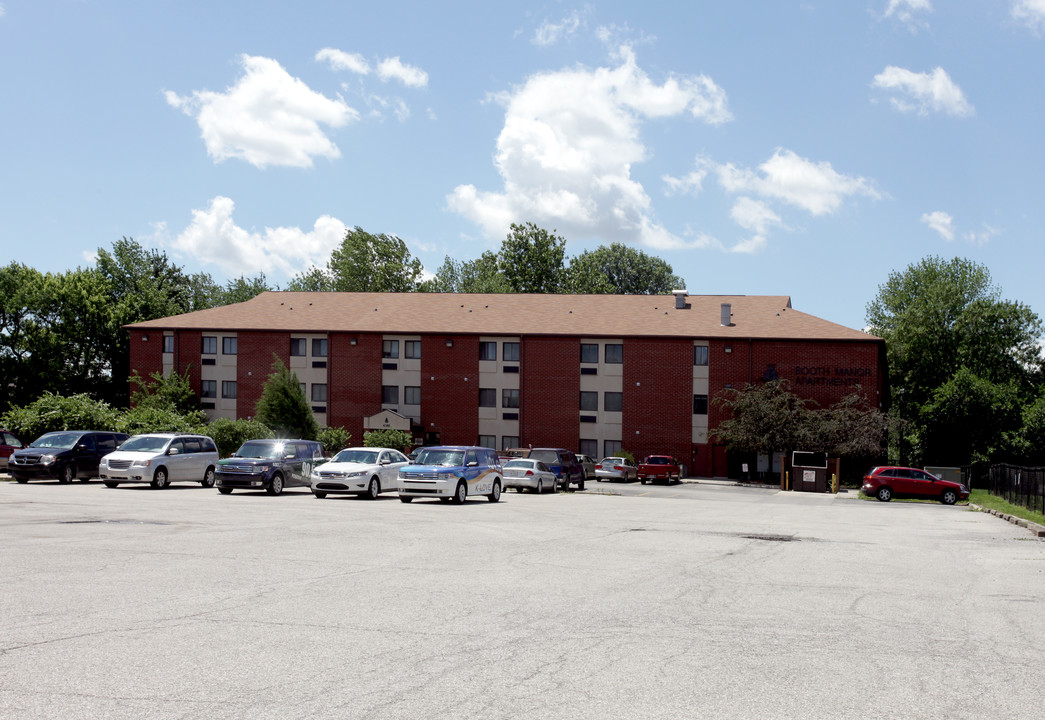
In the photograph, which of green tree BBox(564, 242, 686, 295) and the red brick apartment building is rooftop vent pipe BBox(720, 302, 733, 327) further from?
green tree BBox(564, 242, 686, 295)

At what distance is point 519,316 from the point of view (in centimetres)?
6316

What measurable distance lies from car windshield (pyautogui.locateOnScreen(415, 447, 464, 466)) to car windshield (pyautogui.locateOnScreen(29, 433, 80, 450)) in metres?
11.9

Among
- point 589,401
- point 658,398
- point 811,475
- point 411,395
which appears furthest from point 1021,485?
Result: point 411,395

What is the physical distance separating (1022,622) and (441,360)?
2083 inches

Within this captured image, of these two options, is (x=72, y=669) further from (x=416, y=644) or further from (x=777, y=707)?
(x=777, y=707)

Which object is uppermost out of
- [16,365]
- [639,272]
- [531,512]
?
[639,272]

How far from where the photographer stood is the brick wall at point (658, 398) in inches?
A: 2298

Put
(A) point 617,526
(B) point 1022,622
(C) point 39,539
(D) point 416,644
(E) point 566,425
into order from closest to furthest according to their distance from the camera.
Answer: (D) point 416,644 < (B) point 1022,622 < (C) point 39,539 < (A) point 617,526 < (E) point 566,425

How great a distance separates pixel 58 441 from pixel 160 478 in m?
4.66

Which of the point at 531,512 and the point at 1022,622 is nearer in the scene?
the point at 1022,622

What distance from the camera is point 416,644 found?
7.54 meters

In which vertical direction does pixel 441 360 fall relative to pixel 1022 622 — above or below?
above

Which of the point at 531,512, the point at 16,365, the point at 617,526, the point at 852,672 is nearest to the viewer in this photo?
the point at 852,672

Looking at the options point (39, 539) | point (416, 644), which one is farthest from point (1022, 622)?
point (39, 539)
